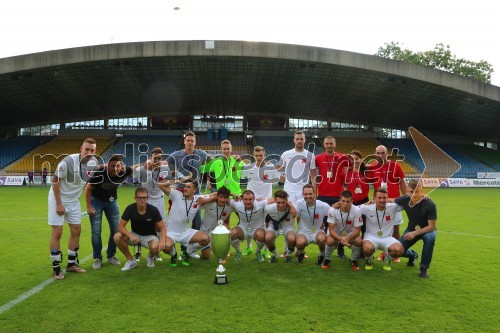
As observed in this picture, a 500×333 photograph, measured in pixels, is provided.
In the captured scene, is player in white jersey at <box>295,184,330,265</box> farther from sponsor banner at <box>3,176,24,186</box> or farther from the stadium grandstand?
sponsor banner at <box>3,176,24,186</box>

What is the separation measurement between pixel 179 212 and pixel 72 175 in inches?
76.5

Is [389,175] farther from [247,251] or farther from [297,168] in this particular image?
[247,251]

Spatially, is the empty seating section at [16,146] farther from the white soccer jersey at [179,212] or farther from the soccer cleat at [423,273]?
the soccer cleat at [423,273]

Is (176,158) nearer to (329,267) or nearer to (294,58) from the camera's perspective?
(329,267)

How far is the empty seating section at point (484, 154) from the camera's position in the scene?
3969 centimetres

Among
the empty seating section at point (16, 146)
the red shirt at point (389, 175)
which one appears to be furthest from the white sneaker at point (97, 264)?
the empty seating section at point (16, 146)

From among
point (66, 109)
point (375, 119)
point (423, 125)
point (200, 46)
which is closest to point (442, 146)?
point (423, 125)

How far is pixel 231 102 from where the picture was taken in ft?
128

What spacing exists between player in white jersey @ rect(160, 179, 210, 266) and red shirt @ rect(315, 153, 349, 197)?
8.36 feet

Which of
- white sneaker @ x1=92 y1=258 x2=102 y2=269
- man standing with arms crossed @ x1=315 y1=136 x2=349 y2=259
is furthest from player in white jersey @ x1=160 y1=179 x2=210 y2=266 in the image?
man standing with arms crossed @ x1=315 y1=136 x2=349 y2=259

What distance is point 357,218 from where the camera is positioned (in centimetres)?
677

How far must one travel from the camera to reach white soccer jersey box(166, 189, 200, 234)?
7.12 m

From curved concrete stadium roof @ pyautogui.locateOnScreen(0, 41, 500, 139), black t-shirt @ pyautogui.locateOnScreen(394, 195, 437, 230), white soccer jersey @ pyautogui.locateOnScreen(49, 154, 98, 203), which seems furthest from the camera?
curved concrete stadium roof @ pyautogui.locateOnScreen(0, 41, 500, 139)

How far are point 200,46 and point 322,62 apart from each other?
9011 millimetres
